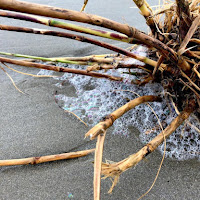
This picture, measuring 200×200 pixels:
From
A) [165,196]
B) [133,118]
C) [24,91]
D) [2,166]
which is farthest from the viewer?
[24,91]

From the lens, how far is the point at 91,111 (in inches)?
41.4

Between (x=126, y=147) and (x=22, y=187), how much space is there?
40 cm

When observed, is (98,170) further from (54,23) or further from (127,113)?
(127,113)

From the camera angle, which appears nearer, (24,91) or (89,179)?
(89,179)

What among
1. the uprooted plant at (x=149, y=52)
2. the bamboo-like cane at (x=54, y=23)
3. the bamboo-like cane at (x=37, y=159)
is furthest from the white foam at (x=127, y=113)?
the bamboo-like cane at (x=54, y=23)

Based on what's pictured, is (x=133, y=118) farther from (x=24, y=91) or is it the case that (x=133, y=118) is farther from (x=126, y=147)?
(x=24, y=91)

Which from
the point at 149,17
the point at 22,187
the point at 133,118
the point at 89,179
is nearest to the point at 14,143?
the point at 22,187

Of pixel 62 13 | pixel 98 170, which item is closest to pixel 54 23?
pixel 62 13

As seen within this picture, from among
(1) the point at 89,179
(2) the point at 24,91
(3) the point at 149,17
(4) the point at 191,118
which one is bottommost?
(2) the point at 24,91

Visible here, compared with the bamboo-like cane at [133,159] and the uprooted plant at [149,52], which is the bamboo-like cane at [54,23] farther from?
the bamboo-like cane at [133,159]

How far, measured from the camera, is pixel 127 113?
1.00 metres

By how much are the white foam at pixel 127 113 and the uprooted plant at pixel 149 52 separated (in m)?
0.07

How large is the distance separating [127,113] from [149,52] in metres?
0.29

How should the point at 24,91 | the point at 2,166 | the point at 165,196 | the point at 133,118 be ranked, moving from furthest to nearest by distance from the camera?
the point at 24,91
the point at 133,118
the point at 2,166
the point at 165,196
